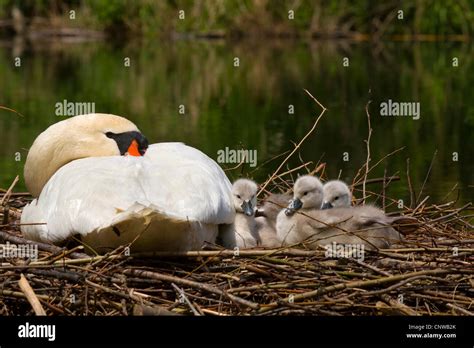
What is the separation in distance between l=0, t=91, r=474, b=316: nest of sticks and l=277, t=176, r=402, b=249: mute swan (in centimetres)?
40

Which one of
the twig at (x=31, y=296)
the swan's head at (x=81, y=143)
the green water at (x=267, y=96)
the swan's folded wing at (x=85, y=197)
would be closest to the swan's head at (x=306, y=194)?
the swan's head at (x=81, y=143)

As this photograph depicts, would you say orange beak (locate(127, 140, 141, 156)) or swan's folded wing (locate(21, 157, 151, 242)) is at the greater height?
orange beak (locate(127, 140, 141, 156))

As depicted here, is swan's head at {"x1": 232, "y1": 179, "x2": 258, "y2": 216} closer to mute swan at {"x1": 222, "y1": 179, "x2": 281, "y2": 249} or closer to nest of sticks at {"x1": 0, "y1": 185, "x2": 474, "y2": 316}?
mute swan at {"x1": 222, "y1": 179, "x2": 281, "y2": 249}

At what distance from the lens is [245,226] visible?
24.8 feet

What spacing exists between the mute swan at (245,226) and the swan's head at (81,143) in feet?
2.15

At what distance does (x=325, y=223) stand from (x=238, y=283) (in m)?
1.00

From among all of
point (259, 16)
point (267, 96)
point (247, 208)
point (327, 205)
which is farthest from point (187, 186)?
point (259, 16)

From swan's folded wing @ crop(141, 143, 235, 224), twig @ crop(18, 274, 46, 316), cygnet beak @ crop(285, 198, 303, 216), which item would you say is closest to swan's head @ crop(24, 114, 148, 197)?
swan's folded wing @ crop(141, 143, 235, 224)

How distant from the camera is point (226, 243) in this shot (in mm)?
7277

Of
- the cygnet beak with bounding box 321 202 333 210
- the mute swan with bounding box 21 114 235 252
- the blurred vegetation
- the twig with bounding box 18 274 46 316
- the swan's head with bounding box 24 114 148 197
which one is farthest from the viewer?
the blurred vegetation

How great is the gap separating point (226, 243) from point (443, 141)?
1052 centimetres

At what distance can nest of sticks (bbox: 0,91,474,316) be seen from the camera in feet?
20.0

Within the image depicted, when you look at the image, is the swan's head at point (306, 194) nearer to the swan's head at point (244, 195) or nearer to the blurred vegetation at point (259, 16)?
the swan's head at point (244, 195)

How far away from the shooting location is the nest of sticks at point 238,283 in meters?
6.09
